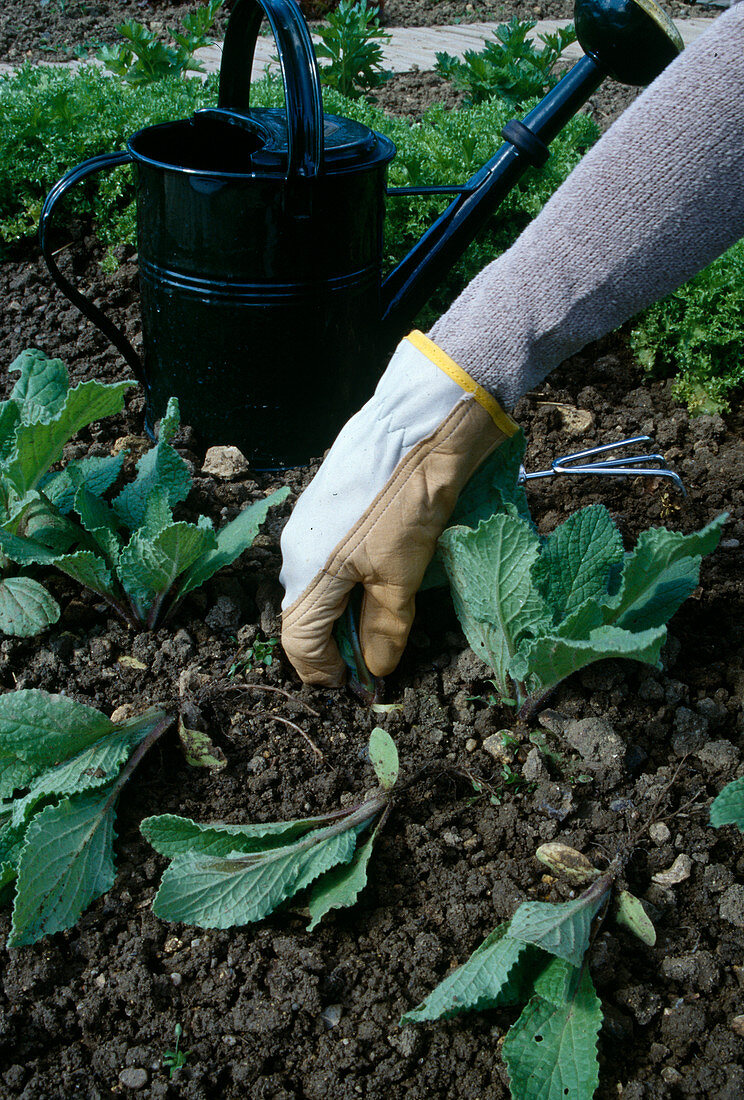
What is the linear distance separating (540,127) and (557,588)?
114 cm

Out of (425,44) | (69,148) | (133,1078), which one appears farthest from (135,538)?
(425,44)

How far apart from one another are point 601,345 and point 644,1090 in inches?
83.6

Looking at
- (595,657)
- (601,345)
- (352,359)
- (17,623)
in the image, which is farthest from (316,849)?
(601,345)

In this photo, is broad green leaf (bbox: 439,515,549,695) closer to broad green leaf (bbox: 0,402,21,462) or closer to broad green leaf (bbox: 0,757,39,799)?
broad green leaf (bbox: 0,757,39,799)

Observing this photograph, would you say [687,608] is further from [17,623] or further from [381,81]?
[381,81]

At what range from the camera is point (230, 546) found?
1.74m

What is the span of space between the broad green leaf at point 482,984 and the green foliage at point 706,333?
1.70 meters

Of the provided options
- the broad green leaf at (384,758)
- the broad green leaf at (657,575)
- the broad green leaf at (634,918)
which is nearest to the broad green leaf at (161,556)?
the broad green leaf at (384,758)

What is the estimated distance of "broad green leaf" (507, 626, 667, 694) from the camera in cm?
125

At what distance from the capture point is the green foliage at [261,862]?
4.24 ft

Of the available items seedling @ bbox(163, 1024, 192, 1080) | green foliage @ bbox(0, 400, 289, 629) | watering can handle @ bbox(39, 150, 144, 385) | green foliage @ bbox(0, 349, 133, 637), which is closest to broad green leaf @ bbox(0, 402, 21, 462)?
green foliage @ bbox(0, 349, 133, 637)

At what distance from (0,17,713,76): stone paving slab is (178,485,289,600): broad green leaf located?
3771mm

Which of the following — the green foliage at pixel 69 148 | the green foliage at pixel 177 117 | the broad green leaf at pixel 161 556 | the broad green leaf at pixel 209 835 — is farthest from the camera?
the green foliage at pixel 69 148

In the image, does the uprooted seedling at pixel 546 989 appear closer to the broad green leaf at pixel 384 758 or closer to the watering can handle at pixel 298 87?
the broad green leaf at pixel 384 758
